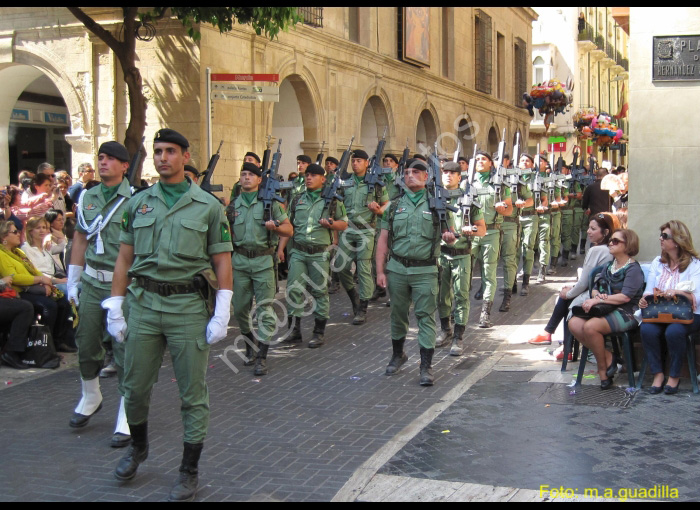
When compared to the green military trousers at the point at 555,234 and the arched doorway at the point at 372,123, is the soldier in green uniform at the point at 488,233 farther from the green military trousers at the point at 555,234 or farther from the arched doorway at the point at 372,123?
the arched doorway at the point at 372,123

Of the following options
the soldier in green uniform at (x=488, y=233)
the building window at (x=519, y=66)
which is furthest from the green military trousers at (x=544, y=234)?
the building window at (x=519, y=66)

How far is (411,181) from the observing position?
25.4 ft

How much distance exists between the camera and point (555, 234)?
1614cm

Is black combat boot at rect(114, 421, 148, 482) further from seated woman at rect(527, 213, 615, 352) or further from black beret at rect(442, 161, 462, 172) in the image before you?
black beret at rect(442, 161, 462, 172)

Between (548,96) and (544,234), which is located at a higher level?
(548,96)

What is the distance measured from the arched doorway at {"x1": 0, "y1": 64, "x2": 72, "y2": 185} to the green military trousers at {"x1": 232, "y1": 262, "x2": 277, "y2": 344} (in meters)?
9.13

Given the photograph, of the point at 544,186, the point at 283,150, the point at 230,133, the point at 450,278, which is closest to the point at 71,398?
the point at 450,278

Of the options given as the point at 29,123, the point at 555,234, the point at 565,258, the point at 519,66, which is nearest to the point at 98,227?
the point at 555,234

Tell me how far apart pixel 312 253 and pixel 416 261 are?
7.01 feet

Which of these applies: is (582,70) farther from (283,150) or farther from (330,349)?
(330,349)

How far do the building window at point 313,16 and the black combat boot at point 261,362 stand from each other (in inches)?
472

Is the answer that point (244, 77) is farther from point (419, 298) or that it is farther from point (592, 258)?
point (592, 258)

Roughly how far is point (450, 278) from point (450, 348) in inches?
31.3

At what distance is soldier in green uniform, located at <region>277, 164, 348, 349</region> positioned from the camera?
9.42 m
